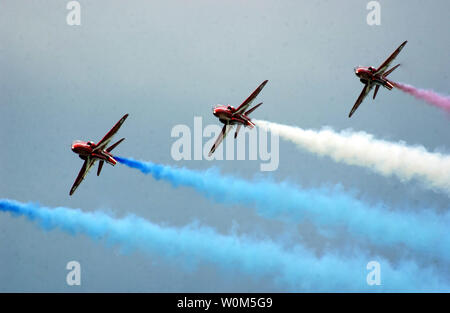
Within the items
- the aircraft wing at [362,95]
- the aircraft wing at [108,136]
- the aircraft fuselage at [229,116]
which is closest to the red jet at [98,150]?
the aircraft wing at [108,136]

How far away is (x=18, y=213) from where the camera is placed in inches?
3903

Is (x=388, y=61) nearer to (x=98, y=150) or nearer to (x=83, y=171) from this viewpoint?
(x=98, y=150)

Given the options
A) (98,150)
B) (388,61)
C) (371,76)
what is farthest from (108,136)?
(388,61)

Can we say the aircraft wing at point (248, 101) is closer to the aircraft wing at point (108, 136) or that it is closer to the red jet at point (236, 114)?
the red jet at point (236, 114)

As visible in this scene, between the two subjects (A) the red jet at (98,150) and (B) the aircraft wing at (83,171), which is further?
(B) the aircraft wing at (83,171)

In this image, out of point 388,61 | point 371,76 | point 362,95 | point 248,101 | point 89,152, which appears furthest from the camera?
point 362,95

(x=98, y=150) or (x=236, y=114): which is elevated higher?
(x=236, y=114)

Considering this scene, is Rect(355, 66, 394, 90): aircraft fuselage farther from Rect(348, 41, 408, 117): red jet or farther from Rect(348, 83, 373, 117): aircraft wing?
Rect(348, 83, 373, 117): aircraft wing

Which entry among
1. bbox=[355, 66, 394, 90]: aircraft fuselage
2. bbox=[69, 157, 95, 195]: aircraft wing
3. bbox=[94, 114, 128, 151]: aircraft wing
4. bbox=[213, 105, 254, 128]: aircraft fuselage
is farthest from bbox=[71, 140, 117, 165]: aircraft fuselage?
bbox=[355, 66, 394, 90]: aircraft fuselage

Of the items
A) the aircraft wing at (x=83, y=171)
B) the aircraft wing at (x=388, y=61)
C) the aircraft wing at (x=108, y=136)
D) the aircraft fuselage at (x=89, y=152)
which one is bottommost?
the aircraft wing at (x=83, y=171)

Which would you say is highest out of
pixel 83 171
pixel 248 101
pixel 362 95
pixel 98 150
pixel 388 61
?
pixel 388 61
